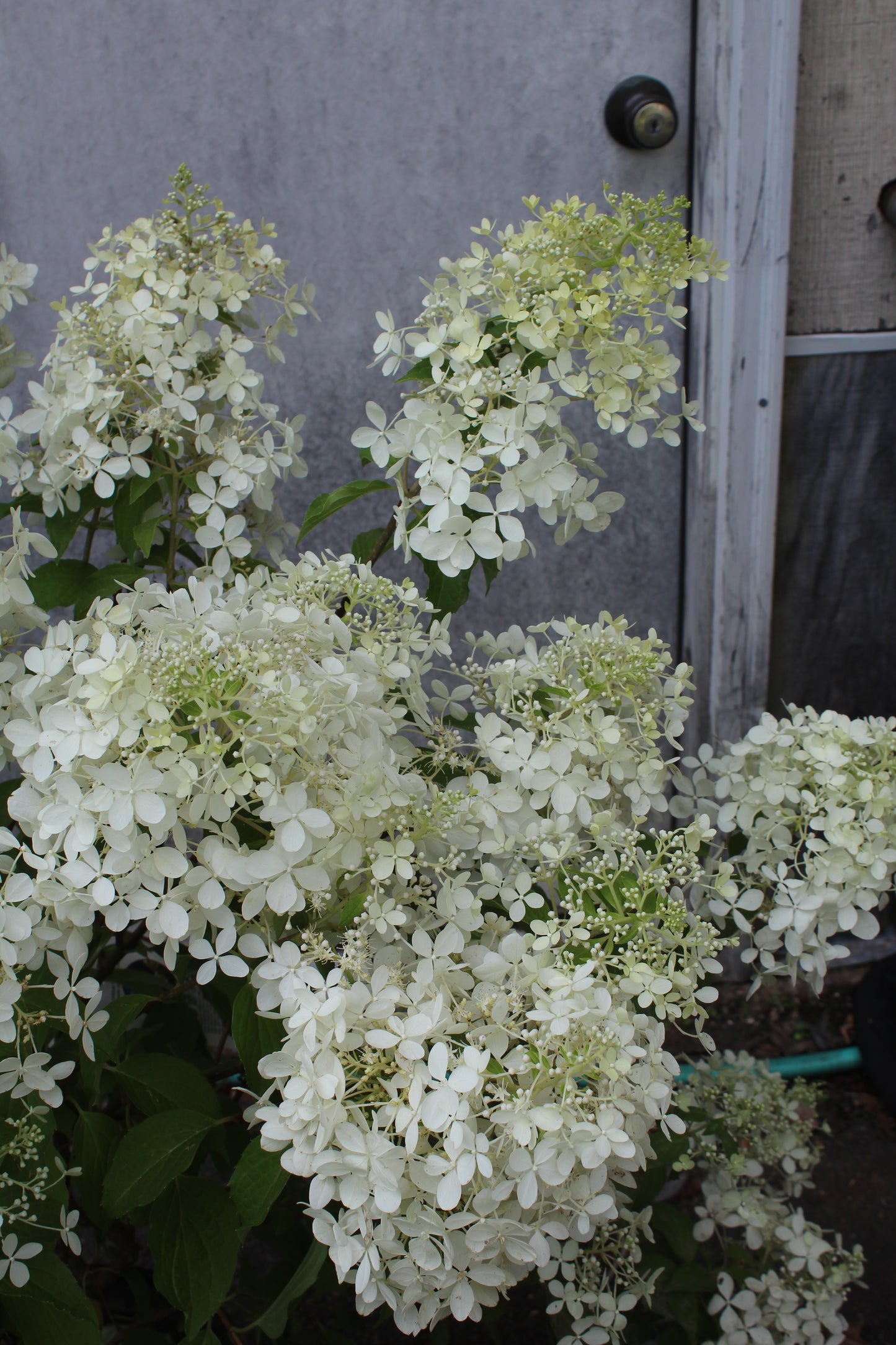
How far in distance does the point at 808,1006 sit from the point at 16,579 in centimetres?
213

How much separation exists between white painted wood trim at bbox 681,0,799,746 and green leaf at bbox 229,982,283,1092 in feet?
3.96

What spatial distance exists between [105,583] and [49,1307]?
70cm

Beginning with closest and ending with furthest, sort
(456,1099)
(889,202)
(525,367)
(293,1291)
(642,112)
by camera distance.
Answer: (456,1099), (293,1291), (525,367), (642,112), (889,202)

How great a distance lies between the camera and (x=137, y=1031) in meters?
1.13

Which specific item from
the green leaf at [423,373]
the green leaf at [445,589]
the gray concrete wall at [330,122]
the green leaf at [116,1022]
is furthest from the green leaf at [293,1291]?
the gray concrete wall at [330,122]

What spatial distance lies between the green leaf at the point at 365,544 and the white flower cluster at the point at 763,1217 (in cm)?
75

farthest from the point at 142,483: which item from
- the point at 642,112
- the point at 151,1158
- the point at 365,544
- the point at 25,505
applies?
the point at 642,112

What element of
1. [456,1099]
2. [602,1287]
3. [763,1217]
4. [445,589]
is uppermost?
[445,589]

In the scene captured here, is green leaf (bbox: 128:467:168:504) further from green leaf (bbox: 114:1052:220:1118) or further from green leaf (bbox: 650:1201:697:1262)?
green leaf (bbox: 650:1201:697:1262)

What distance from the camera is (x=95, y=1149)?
91cm

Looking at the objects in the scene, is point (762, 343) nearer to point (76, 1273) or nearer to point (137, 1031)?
point (137, 1031)

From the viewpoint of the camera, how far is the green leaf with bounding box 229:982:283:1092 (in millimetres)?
798

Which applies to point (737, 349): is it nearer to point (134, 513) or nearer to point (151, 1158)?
point (134, 513)

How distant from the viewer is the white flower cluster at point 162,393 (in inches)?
38.6
